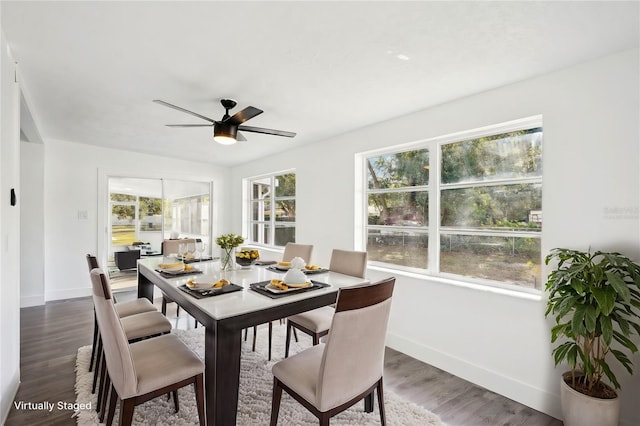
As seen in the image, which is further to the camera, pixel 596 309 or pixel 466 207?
pixel 466 207

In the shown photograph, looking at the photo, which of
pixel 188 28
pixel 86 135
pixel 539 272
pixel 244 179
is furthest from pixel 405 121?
pixel 86 135

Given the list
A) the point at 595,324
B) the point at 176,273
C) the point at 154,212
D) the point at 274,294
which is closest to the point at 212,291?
the point at 274,294

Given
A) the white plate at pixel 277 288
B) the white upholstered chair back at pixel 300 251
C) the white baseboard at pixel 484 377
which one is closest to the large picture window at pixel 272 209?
the white upholstered chair back at pixel 300 251

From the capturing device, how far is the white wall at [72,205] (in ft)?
14.9

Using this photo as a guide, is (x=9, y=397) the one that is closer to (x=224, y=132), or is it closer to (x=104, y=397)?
(x=104, y=397)

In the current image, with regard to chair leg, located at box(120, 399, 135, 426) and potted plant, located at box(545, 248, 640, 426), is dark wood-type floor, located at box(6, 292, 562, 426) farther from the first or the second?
chair leg, located at box(120, 399, 135, 426)

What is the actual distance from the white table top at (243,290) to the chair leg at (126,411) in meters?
0.54

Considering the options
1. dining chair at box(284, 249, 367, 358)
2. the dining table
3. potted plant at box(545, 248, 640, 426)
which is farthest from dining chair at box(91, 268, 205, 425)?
potted plant at box(545, 248, 640, 426)

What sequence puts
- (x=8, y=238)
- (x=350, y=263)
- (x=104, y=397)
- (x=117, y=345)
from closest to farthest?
1. (x=117, y=345)
2. (x=104, y=397)
3. (x=8, y=238)
4. (x=350, y=263)

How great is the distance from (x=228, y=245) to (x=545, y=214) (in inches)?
99.2

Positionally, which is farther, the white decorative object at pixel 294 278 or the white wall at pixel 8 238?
the white decorative object at pixel 294 278

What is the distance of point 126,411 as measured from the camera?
1504 millimetres

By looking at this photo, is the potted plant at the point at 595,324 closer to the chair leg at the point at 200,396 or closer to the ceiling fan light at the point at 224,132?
the chair leg at the point at 200,396

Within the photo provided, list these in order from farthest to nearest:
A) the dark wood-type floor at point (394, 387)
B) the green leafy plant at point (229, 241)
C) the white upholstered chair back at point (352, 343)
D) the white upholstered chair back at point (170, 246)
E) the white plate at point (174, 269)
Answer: the white upholstered chair back at point (170, 246), the green leafy plant at point (229, 241), the white plate at point (174, 269), the dark wood-type floor at point (394, 387), the white upholstered chair back at point (352, 343)
